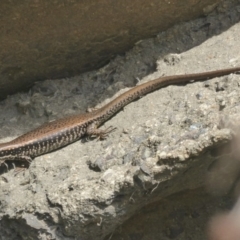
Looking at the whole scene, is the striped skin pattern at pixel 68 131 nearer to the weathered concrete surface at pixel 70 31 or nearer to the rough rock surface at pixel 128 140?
the rough rock surface at pixel 128 140

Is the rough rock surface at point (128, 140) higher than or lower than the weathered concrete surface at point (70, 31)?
lower

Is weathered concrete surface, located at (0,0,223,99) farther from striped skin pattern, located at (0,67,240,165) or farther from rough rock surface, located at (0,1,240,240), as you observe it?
striped skin pattern, located at (0,67,240,165)

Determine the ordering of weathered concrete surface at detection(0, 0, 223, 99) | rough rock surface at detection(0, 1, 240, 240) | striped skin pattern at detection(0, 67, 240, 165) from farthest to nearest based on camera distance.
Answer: striped skin pattern at detection(0, 67, 240, 165), weathered concrete surface at detection(0, 0, 223, 99), rough rock surface at detection(0, 1, 240, 240)

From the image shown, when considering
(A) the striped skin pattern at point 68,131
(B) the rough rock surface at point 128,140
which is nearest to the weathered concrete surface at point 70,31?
(B) the rough rock surface at point 128,140

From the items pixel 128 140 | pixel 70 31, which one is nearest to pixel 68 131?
pixel 128 140

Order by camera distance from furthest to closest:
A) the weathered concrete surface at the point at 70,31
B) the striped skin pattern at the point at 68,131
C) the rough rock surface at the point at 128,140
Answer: the striped skin pattern at the point at 68,131 → the weathered concrete surface at the point at 70,31 → the rough rock surface at the point at 128,140

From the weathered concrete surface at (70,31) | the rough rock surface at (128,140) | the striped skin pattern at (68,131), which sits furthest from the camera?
the striped skin pattern at (68,131)

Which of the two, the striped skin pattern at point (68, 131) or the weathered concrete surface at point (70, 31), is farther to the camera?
the striped skin pattern at point (68, 131)

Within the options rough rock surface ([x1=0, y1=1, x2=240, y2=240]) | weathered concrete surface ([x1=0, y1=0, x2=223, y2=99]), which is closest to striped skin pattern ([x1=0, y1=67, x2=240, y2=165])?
rough rock surface ([x1=0, y1=1, x2=240, y2=240])
